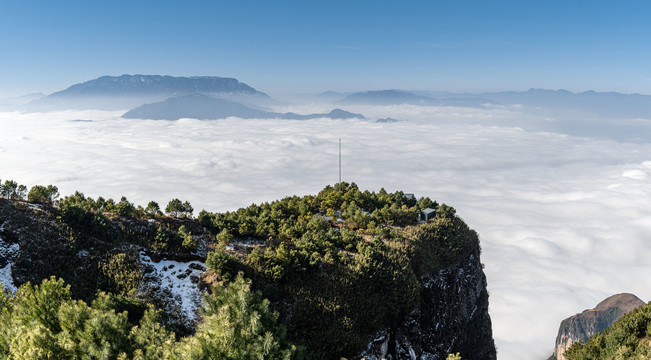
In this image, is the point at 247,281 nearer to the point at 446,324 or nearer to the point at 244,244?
the point at 244,244

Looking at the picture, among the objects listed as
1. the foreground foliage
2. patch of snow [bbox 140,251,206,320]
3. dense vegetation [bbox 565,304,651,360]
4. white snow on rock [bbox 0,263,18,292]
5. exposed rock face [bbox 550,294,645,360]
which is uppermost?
the foreground foliage

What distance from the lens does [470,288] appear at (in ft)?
127

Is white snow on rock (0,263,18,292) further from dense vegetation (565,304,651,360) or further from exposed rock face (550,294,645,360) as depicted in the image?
exposed rock face (550,294,645,360)

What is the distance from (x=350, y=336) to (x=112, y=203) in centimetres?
2849

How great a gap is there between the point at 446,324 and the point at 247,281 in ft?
69.2

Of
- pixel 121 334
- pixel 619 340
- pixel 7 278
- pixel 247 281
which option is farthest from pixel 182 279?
pixel 619 340

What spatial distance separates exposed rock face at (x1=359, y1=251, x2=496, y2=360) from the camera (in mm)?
28453

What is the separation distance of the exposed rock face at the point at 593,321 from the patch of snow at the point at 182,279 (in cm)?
11114

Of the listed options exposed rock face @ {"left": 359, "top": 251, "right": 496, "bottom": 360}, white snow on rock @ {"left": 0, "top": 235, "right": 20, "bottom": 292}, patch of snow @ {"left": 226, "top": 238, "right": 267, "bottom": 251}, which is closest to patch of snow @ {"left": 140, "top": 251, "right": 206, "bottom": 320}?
patch of snow @ {"left": 226, "top": 238, "right": 267, "bottom": 251}

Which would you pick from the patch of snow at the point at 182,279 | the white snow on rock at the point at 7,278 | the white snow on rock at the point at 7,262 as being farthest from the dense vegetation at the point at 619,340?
the white snow on rock at the point at 7,262

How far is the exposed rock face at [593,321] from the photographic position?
96438 millimetres

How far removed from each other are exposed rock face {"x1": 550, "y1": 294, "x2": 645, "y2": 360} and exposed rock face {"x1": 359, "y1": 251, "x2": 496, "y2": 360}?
78325 mm

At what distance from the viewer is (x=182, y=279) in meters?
25.7

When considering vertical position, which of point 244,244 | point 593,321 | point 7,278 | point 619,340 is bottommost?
point 593,321
